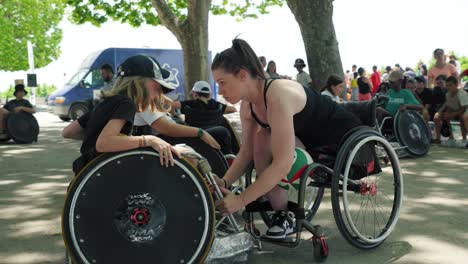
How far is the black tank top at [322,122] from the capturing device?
4.01 meters

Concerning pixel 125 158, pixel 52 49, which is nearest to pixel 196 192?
pixel 125 158

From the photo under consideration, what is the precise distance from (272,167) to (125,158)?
849mm

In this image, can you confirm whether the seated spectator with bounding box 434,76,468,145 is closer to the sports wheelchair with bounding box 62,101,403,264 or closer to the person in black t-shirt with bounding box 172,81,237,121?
the person in black t-shirt with bounding box 172,81,237,121

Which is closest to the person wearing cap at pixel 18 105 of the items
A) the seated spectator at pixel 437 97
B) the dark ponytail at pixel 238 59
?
the seated spectator at pixel 437 97

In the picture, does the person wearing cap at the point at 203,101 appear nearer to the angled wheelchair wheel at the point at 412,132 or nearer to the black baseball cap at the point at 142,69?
the black baseball cap at the point at 142,69

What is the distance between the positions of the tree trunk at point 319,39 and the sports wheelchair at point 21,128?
6341 millimetres

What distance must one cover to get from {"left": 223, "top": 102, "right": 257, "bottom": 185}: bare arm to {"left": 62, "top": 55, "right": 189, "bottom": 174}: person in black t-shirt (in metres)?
0.56

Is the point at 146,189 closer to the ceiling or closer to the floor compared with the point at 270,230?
closer to the ceiling

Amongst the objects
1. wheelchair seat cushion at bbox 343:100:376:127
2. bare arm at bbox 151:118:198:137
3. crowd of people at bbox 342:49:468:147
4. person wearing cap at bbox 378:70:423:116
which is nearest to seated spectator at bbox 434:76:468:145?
crowd of people at bbox 342:49:468:147

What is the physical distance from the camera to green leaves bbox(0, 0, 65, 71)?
129ft

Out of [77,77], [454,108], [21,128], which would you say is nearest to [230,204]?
[454,108]

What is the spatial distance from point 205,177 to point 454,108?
851 cm

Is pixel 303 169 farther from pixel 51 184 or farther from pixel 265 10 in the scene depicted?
pixel 265 10

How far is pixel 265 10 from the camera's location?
23.2m
